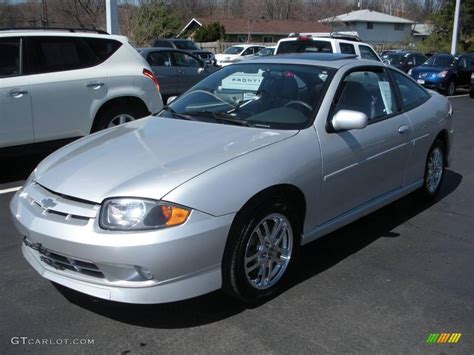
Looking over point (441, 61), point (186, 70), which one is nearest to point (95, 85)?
point (186, 70)

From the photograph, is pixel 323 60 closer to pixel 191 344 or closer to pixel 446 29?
pixel 191 344

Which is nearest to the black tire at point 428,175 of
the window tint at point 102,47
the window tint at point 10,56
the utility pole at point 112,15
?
the window tint at point 102,47

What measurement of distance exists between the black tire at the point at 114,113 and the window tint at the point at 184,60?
6.14m

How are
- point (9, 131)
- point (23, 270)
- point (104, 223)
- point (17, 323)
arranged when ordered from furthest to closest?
point (9, 131), point (23, 270), point (17, 323), point (104, 223)

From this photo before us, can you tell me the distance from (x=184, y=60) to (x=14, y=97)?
7.82 m

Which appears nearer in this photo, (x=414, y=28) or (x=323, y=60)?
(x=323, y=60)

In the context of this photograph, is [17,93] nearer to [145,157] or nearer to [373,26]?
[145,157]

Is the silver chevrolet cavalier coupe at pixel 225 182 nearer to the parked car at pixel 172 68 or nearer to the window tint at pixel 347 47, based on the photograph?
the window tint at pixel 347 47

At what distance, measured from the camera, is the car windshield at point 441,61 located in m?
19.0

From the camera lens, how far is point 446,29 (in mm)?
41688

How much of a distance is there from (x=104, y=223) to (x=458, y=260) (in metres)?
2.86

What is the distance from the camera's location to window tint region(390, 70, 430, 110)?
201 inches

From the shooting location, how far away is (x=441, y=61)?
63.2ft

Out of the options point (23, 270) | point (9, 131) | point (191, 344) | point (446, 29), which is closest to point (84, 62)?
point (9, 131)
